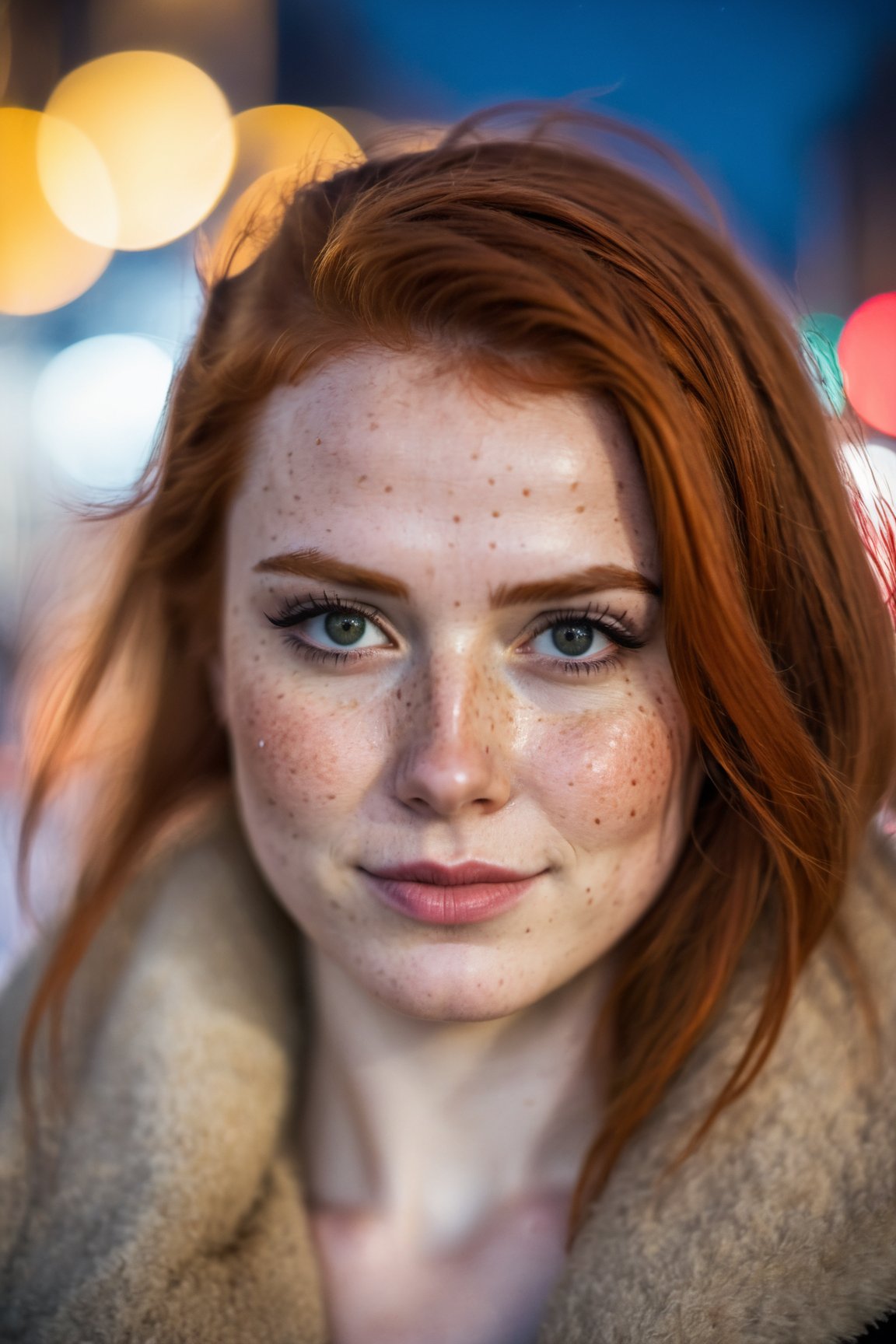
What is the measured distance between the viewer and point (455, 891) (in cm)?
85

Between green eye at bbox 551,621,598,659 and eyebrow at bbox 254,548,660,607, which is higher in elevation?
eyebrow at bbox 254,548,660,607

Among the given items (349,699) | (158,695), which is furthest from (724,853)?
(158,695)

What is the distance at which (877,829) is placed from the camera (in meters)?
1.00

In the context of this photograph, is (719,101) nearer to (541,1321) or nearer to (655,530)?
(655,530)

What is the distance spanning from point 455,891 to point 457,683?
19 centimetres

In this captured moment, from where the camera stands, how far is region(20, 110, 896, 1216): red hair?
80 centimetres

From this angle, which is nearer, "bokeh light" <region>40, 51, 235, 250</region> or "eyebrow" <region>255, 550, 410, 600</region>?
"eyebrow" <region>255, 550, 410, 600</region>

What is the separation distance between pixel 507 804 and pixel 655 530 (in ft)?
0.88

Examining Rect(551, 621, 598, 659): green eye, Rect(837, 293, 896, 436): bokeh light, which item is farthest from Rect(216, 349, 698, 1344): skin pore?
Rect(837, 293, 896, 436): bokeh light

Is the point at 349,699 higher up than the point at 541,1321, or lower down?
higher up

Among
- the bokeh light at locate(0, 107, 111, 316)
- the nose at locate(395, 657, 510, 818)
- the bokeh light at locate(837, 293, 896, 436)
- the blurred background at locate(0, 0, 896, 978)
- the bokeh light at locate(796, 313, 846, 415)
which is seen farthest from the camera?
the bokeh light at locate(0, 107, 111, 316)

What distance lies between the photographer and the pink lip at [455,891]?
0.84 meters

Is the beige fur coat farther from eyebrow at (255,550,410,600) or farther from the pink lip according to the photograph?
A: eyebrow at (255,550,410,600)

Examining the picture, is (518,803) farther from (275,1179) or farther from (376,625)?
(275,1179)
